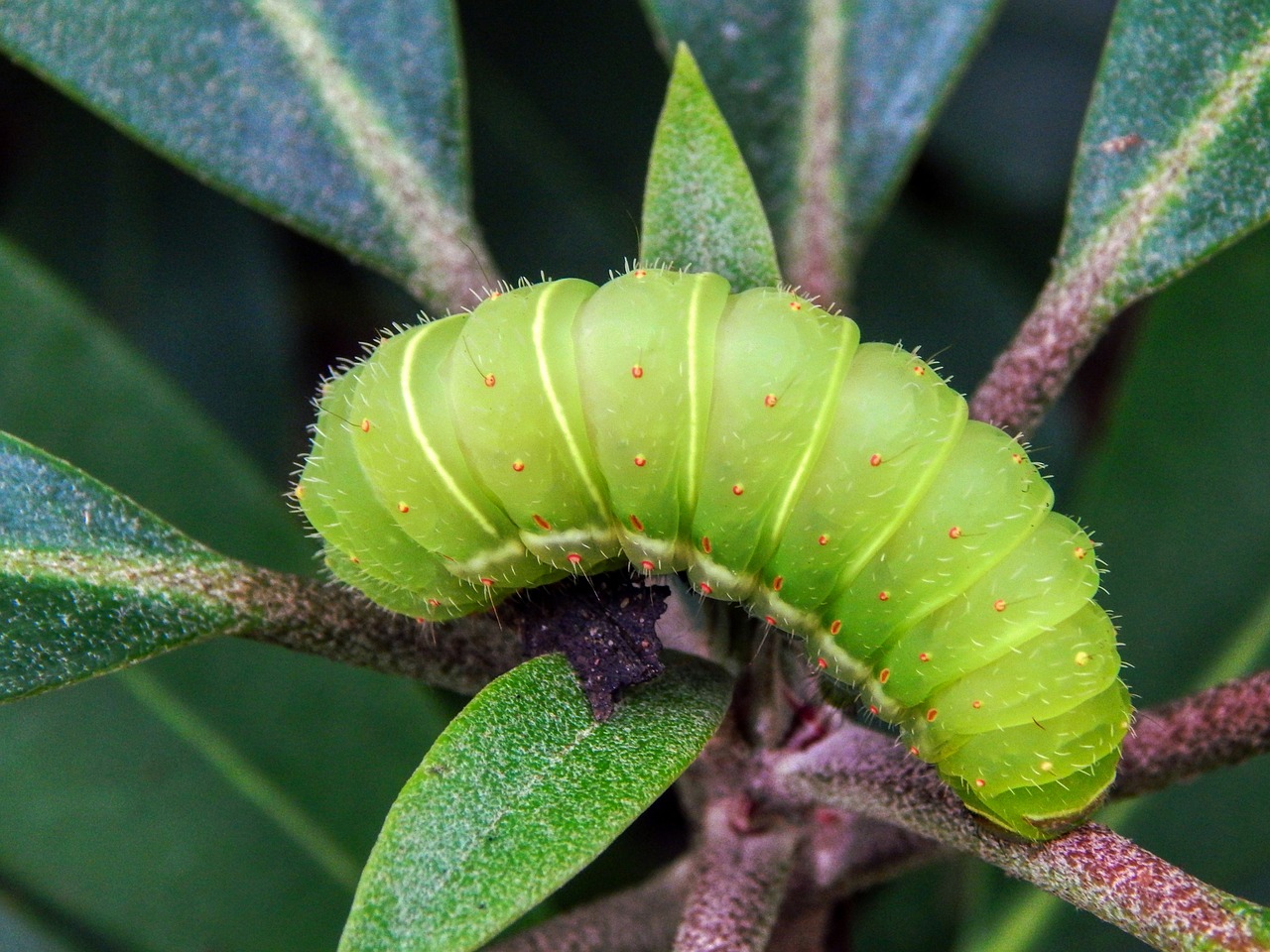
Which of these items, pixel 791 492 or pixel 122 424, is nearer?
pixel 791 492

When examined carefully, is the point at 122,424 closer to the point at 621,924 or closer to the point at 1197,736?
the point at 621,924

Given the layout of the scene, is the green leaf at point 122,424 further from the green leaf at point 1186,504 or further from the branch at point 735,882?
the green leaf at point 1186,504

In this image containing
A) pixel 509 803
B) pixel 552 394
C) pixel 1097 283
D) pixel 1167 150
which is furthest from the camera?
pixel 1167 150

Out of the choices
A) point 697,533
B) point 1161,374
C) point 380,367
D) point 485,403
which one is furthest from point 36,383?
point 1161,374

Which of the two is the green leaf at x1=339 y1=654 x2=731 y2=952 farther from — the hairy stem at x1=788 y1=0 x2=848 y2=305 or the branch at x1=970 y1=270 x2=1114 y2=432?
the hairy stem at x1=788 y1=0 x2=848 y2=305

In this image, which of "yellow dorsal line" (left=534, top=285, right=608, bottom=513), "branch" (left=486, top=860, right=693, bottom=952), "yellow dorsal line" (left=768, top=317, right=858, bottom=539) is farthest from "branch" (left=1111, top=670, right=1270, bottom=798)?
"yellow dorsal line" (left=534, top=285, right=608, bottom=513)

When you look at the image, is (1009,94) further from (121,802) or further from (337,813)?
(121,802)

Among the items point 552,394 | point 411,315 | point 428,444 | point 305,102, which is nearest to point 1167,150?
point 552,394

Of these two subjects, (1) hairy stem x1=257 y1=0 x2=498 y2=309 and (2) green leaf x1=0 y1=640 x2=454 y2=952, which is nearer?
(1) hairy stem x1=257 y1=0 x2=498 y2=309
